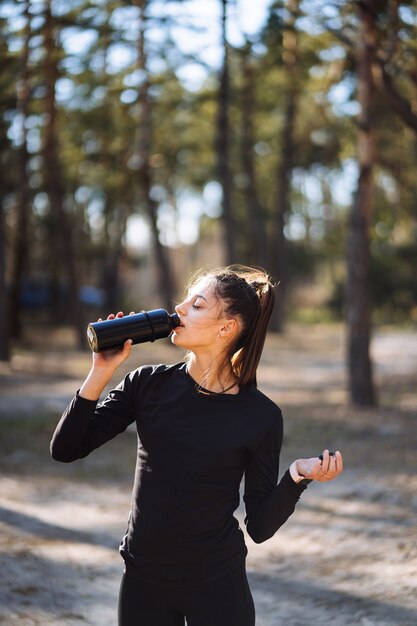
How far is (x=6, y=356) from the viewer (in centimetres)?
1717

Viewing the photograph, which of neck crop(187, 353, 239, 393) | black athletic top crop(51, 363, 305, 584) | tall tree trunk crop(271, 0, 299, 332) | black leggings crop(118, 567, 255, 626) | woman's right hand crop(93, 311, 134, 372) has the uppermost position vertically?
woman's right hand crop(93, 311, 134, 372)

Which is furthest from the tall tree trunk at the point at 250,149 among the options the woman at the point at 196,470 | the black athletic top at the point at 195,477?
the black athletic top at the point at 195,477

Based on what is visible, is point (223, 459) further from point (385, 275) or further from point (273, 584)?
point (385, 275)

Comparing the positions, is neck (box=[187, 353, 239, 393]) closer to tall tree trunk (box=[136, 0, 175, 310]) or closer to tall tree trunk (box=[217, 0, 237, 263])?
tall tree trunk (box=[136, 0, 175, 310])

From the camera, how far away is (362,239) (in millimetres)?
11133

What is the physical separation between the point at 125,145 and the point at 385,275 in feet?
34.9

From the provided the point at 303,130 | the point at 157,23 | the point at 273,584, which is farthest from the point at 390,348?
the point at 273,584

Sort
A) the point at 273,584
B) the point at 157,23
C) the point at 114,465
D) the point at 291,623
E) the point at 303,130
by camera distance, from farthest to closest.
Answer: the point at 303,130, the point at 157,23, the point at 114,465, the point at 273,584, the point at 291,623

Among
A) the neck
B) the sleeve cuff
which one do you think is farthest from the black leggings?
the neck

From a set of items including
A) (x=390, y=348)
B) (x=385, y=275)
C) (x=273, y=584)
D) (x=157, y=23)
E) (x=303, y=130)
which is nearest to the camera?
(x=273, y=584)

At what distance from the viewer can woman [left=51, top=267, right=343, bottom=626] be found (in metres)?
2.44

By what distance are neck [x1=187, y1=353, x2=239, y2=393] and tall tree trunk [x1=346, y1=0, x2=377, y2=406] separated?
8.79 meters

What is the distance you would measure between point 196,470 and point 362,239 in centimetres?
907

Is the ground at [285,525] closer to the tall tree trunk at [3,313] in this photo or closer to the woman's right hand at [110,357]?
the woman's right hand at [110,357]
